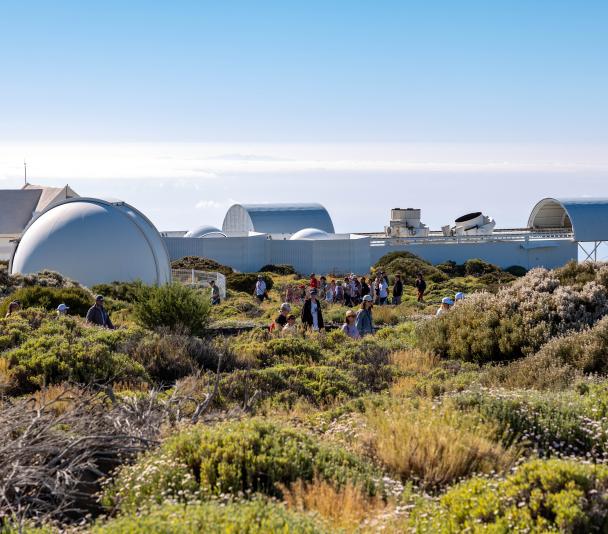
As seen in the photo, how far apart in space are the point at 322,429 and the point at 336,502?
2.39 m

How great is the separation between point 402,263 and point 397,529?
1436 inches

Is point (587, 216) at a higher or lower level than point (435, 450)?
higher

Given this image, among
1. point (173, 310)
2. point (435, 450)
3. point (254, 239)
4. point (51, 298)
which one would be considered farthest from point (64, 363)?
point (254, 239)

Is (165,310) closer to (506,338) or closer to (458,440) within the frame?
(506,338)

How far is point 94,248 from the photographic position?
27.6m

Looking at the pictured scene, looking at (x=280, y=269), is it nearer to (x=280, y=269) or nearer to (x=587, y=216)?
(x=280, y=269)

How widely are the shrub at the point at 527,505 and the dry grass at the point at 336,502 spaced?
1.08 feet

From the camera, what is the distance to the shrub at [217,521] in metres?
4.71

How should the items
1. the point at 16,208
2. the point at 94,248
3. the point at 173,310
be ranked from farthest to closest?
the point at 16,208
the point at 94,248
the point at 173,310

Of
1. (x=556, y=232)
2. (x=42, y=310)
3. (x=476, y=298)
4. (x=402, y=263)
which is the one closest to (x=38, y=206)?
(x=402, y=263)

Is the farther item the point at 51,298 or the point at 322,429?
the point at 51,298

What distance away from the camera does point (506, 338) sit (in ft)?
42.0

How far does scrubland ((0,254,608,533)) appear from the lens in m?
5.30

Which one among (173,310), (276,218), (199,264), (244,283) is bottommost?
(244,283)
